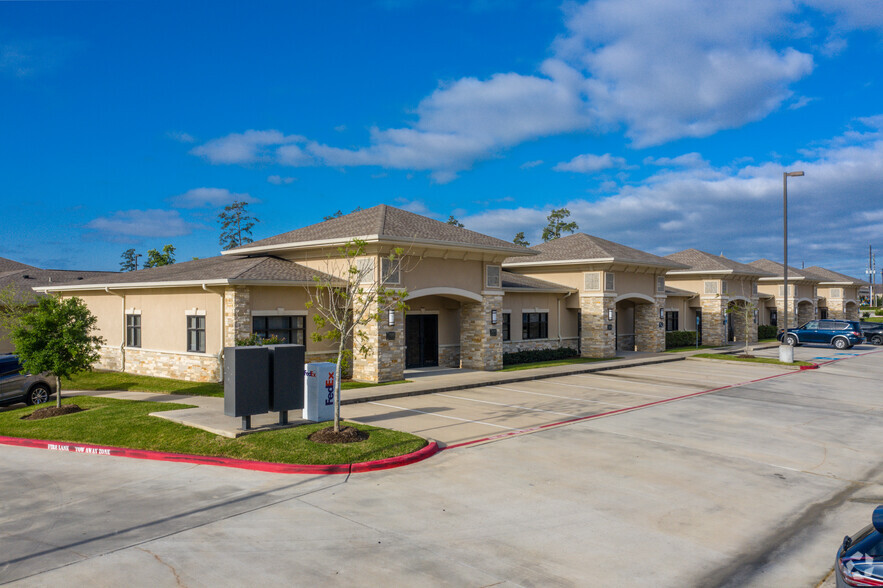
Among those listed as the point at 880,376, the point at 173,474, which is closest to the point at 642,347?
the point at 880,376

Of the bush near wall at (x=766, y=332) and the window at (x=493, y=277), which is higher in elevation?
the window at (x=493, y=277)

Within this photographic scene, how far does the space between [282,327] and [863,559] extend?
1852 centimetres

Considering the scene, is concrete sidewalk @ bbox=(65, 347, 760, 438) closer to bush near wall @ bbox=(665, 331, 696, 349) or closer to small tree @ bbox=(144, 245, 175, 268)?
bush near wall @ bbox=(665, 331, 696, 349)

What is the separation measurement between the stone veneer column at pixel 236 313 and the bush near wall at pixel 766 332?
42388 millimetres

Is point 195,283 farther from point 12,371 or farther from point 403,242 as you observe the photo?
point 403,242

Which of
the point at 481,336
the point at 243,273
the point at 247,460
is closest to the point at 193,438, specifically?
the point at 247,460

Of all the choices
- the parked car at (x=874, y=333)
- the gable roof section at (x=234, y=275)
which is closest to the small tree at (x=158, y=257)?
the gable roof section at (x=234, y=275)

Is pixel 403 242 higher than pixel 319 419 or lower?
higher

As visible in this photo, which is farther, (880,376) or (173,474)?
(880,376)

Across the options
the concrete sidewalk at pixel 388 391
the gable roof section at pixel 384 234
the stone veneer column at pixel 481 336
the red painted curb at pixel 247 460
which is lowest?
the red painted curb at pixel 247 460

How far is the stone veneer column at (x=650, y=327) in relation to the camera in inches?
1385

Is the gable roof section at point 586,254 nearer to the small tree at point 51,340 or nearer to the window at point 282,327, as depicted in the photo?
the window at point 282,327

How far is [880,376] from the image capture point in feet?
85.9

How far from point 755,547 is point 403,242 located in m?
14.8
